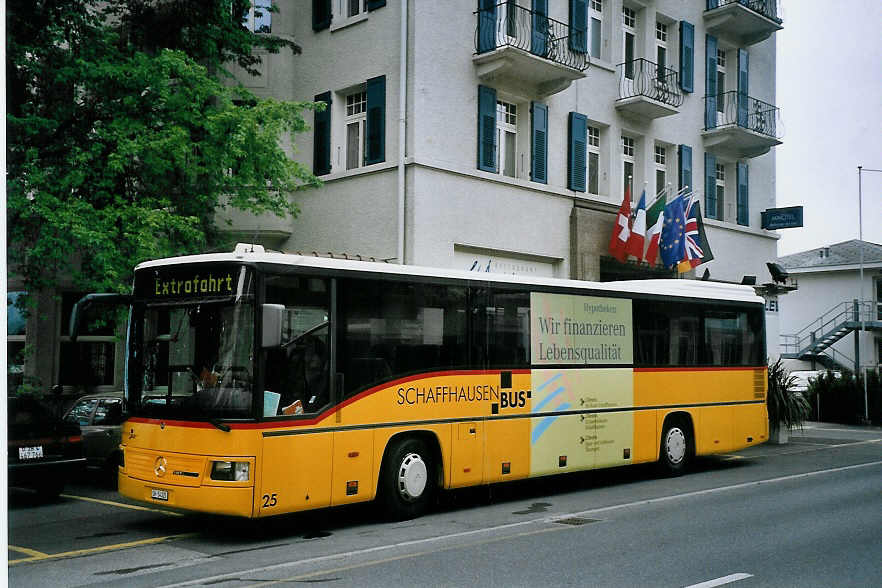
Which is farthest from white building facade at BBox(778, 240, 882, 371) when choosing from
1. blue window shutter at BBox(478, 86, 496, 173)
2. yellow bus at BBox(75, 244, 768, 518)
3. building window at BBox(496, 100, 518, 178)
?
yellow bus at BBox(75, 244, 768, 518)

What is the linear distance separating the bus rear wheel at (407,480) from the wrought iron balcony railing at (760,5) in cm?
2098

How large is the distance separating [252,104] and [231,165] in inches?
127

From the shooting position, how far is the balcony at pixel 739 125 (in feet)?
91.6

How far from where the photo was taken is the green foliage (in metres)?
22.0

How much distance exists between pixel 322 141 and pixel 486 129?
3794 mm

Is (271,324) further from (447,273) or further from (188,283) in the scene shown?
(447,273)

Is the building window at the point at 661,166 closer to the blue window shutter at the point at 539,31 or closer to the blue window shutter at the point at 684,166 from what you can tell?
the blue window shutter at the point at 684,166

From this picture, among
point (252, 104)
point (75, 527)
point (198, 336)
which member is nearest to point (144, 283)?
point (198, 336)

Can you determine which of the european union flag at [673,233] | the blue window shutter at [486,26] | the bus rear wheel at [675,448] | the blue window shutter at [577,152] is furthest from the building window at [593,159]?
the bus rear wheel at [675,448]

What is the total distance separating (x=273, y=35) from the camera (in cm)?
2208

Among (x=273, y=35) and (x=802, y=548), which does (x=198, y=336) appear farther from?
(x=273, y=35)

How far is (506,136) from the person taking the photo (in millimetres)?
22219

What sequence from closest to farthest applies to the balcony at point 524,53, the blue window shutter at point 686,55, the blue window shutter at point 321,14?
the balcony at point 524,53
the blue window shutter at point 321,14
the blue window shutter at point 686,55

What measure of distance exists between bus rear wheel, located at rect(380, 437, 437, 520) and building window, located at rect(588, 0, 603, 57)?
51.7ft
